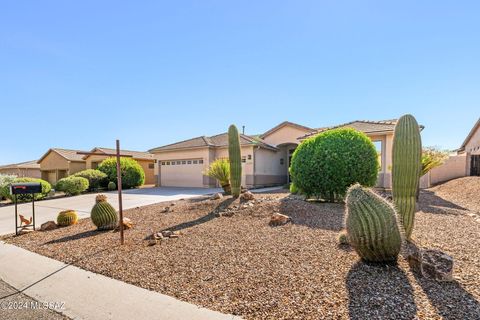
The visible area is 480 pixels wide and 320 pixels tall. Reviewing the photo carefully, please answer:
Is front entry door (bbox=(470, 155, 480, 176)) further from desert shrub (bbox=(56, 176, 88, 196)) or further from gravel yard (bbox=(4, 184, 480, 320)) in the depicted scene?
desert shrub (bbox=(56, 176, 88, 196))

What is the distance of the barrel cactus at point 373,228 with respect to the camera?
136 inches

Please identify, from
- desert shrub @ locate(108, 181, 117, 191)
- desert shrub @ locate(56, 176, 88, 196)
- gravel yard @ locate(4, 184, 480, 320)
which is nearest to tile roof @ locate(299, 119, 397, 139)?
gravel yard @ locate(4, 184, 480, 320)

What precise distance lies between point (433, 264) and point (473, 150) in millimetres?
22788

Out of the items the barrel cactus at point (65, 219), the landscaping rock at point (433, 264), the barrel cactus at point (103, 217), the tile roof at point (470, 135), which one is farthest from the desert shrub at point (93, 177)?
the tile roof at point (470, 135)

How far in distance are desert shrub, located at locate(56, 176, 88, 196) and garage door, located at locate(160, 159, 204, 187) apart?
6.50m

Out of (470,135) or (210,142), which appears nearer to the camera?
(210,142)

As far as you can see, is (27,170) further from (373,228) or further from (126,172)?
(373,228)

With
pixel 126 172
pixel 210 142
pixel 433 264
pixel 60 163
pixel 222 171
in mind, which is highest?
pixel 210 142

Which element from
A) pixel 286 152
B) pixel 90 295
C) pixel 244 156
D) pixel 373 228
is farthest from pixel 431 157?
pixel 90 295

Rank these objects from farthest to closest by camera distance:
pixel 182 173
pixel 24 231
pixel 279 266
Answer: pixel 182 173 < pixel 24 231 < pixel 279 266

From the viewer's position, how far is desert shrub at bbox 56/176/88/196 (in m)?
16.5

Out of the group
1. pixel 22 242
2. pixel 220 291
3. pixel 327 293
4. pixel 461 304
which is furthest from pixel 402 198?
pixel 22 242

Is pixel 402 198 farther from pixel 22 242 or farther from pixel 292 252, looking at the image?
pixel 22 242

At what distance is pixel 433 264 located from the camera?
10.5 feet
